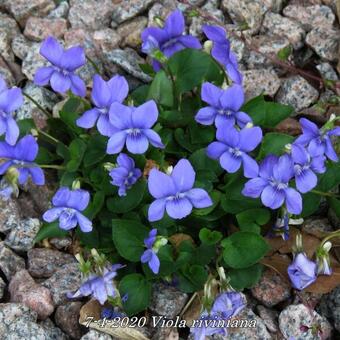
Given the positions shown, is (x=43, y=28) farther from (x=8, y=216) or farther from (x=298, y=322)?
(x=298, y=322)

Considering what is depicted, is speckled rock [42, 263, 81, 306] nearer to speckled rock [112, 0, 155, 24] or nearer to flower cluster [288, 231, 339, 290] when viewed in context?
flower cluster [288, 231, 339, 290]

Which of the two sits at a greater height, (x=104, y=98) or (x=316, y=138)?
(x=104, y=98)

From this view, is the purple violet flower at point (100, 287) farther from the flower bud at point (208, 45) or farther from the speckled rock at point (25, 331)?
the flower bud at point (208, 45)

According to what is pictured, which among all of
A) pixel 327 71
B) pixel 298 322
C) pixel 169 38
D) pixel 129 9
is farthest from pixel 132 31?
pixel 298 322

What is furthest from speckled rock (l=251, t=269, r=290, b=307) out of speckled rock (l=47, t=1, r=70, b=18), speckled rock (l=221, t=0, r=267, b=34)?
speckled rock (l=47, t=1, r=70, b=18)

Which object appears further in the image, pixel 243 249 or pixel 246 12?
pixel 246 12

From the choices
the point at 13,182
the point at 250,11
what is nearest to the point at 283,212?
the point at 13,182

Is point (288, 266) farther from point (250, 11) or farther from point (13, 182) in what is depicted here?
point (250, 11)
